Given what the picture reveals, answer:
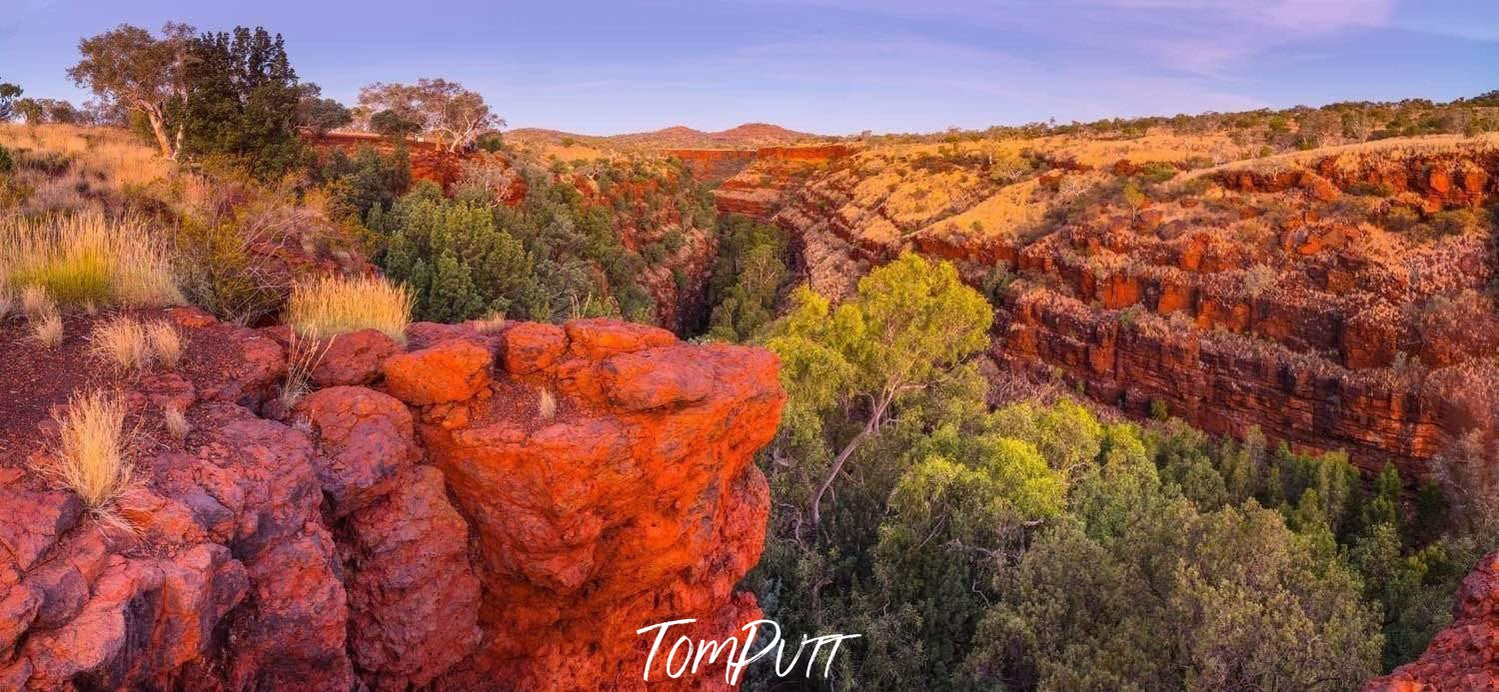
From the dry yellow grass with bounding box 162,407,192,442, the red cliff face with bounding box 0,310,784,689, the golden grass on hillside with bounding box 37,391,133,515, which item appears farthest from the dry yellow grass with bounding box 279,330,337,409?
the golden grass on hillside with bounding box 37,391,133,515

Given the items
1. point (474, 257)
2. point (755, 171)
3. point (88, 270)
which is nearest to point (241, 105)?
point (474, 257)

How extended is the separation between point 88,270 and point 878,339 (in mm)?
12376

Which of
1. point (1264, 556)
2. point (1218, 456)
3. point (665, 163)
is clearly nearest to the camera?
point (1264, 556)

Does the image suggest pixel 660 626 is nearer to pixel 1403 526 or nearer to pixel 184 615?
pixel 184 615

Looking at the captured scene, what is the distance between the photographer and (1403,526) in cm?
1627

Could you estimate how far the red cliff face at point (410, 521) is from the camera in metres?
3.56

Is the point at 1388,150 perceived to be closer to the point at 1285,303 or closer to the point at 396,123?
the point at 1285,303

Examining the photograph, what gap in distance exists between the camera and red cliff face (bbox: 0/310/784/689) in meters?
3.56

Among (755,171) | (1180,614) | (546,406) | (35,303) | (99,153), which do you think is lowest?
(1180,614)

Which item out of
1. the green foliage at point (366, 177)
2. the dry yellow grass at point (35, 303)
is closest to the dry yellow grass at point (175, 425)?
the dry yellow grass at point (35, 303)

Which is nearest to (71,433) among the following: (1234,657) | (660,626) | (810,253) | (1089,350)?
(660,626)

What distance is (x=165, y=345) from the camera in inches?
201

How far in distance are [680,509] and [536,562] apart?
1.16 metres

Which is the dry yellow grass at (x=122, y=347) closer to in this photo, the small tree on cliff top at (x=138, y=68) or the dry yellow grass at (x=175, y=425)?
the dry yellow grass at (x=175, y=425)
